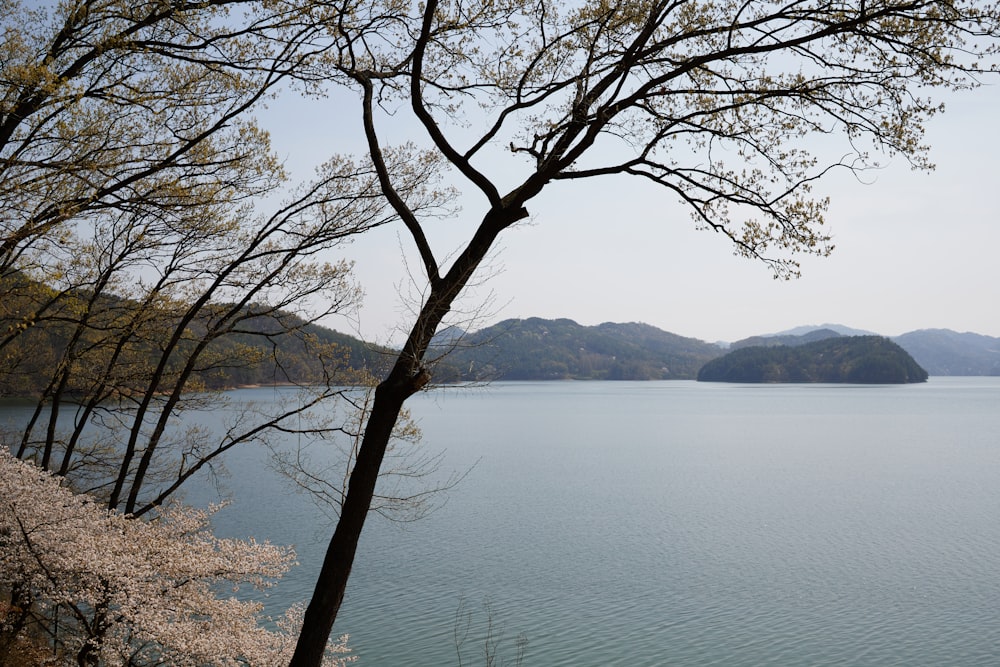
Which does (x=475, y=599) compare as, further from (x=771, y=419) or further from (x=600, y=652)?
(x=771, y=419)

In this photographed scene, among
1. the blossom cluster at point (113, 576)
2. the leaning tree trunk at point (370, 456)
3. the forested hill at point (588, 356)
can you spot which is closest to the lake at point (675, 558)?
the leaning tree trunk at point (370, 456)

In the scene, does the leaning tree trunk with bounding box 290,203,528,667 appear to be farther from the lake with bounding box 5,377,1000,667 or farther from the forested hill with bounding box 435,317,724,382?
the forested hill with bounding box 435,317,724,382

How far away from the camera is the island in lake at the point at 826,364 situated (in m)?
117

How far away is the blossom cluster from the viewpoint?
6750 mm

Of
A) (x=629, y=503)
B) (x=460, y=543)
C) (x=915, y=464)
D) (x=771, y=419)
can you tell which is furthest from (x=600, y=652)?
(x=771, y=419)

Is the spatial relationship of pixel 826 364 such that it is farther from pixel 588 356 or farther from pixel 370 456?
pixel 370 456

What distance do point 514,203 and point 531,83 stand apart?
3.51ft

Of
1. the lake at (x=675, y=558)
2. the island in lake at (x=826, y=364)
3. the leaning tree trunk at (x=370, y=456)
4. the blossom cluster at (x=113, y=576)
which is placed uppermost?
the island in lake at (x=826, y=364)

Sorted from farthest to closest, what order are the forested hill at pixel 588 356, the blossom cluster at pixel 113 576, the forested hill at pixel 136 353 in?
the forested hill at pixel 588 356 → the forested hill at pixel 136 353 → the blossom cluster at pixel 113 576

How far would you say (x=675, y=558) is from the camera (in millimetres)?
17500

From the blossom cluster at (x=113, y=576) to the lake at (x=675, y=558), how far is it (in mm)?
3097

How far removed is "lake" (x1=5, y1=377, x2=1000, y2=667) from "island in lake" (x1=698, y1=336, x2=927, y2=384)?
3473 inches

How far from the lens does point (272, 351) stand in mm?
11023

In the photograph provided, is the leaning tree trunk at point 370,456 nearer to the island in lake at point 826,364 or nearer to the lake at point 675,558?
the lake at point 675,558
